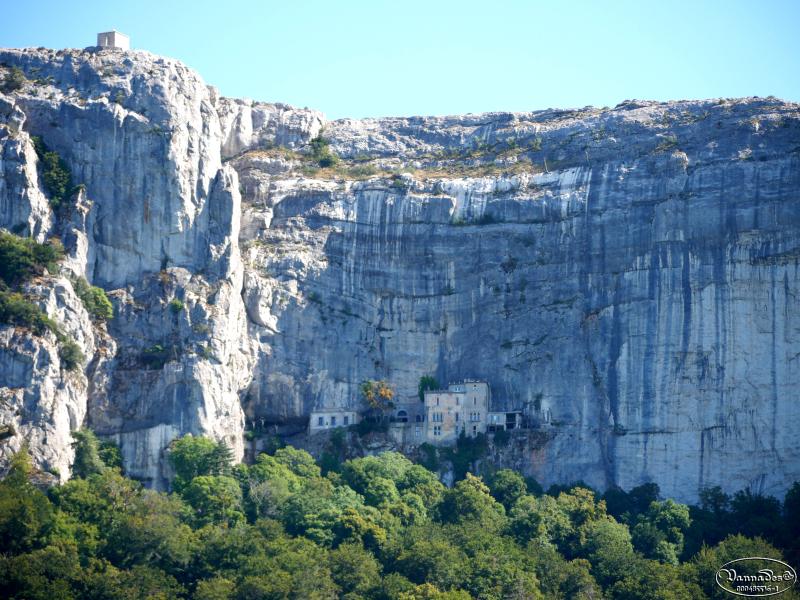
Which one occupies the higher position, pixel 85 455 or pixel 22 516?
pixel 85 455

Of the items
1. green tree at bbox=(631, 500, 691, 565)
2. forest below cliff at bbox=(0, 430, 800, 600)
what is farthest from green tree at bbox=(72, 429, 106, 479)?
green tree at bbox=(631, 500, 691, 565)

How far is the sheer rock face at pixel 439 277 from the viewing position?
9794 cm

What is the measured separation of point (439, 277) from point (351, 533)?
61.3 ft

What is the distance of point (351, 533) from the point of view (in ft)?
304

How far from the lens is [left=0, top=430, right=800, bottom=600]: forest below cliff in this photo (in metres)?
86.7

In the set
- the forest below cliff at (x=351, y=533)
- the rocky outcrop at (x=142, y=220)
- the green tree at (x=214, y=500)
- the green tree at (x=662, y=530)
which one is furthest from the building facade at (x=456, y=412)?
the green tree at (x=214, y=500)

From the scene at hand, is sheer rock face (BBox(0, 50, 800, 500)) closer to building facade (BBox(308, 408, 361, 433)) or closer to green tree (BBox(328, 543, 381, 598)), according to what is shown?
building facade (BBox(308, 408, 361, 433))

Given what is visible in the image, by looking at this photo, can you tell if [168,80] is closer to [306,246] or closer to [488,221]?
[306,246]

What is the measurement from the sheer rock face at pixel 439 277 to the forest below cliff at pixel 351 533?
213 centimetres

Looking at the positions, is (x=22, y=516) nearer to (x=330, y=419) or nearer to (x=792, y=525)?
(x=330, y=419)

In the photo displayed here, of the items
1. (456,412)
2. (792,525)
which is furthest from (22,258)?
(792,525)

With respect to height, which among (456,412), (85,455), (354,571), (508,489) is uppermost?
(456,412)

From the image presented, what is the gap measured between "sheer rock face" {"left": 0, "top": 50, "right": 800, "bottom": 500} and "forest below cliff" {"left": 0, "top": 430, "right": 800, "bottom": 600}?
2.13 metres

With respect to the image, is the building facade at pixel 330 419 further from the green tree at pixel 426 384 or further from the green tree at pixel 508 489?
the green tree at pixel 508 489
